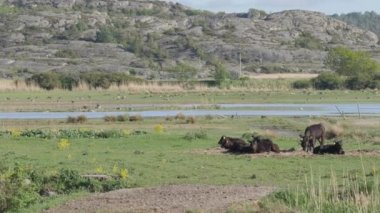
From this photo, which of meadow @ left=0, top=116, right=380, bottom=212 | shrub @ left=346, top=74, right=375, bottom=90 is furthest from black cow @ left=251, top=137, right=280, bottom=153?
shrub @ left=346, top=74, right=375, bottom=90

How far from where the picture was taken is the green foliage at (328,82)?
86.0 m

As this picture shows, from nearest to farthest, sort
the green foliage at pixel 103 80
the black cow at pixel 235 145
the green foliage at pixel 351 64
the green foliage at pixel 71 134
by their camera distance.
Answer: the black cow at pixel 235 145 < the green foliage at pixel 71 134 < the green foliage at pixel 103 80 < the green foliage at pixel 351 64

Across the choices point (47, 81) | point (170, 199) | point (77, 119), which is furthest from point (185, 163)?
point (47, 81)

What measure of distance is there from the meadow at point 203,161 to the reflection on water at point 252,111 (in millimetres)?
10209

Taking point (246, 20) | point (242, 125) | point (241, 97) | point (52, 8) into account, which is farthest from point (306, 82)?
point (52, 8)

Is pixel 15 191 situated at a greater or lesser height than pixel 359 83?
greater

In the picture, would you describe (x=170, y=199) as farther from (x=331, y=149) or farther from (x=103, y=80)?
(x=103, y=80)

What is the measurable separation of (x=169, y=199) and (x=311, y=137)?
1076 cm

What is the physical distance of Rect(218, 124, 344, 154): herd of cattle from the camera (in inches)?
1040

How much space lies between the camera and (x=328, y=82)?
87.1 metres

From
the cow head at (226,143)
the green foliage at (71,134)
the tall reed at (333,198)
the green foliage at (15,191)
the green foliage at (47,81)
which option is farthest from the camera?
the green foliage at (47,81)

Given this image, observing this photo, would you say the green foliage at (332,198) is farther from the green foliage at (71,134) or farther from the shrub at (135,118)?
the shrub at (135,118)

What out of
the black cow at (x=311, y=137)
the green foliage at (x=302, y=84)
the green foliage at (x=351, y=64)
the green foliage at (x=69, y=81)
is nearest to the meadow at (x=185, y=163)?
the black cow at (x=311, y=137)

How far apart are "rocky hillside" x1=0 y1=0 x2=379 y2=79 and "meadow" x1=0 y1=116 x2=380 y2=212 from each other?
238 feet
